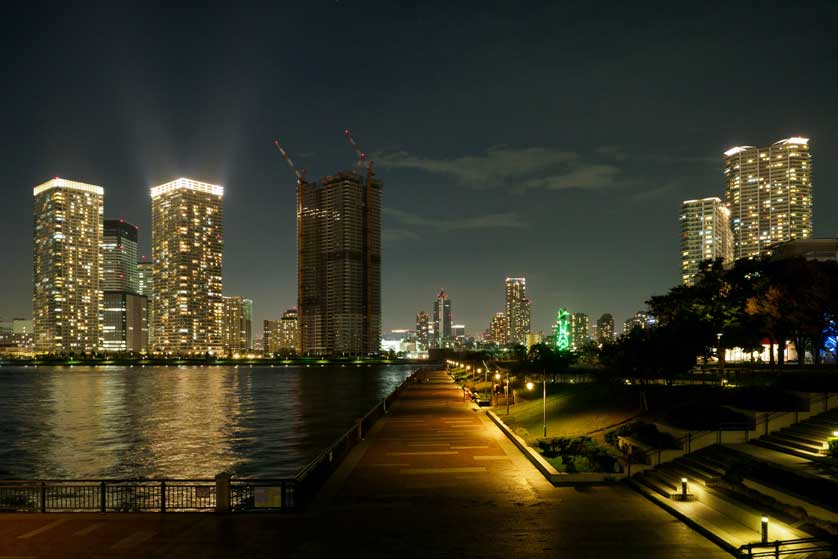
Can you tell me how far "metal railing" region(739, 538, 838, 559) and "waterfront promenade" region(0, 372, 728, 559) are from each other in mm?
1421

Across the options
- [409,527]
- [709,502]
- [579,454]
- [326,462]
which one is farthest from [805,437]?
[326,462]

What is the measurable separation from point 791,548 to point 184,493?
92.3 ft

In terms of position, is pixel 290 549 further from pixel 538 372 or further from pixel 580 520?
pixel 538 372

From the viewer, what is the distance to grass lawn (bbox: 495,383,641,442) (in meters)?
42.0

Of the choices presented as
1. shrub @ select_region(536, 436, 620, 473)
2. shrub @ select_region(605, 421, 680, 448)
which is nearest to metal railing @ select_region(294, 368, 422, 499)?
shrub @ select_region(536, 436, 620, 473)

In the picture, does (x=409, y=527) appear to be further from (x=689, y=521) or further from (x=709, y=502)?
(x=709, y=502)

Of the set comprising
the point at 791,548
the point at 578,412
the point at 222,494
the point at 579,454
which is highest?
the point at 222,494

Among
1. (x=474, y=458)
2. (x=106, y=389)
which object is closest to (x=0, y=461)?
(x=474, y=458)

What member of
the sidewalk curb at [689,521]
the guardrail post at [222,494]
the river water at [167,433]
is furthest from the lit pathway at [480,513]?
the river water at [167,433]

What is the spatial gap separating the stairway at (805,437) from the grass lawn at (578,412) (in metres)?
10.2

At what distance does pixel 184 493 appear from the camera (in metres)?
35.1

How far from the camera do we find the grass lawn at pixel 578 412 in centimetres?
4203

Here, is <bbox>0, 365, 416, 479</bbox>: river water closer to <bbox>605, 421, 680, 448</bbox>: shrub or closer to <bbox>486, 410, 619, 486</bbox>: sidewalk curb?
<bbox>486, 410, 619, 486</bbox>: sidewalk curb

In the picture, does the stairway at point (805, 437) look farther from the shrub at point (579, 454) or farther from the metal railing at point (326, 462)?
the metal railing at point (326, 462)
